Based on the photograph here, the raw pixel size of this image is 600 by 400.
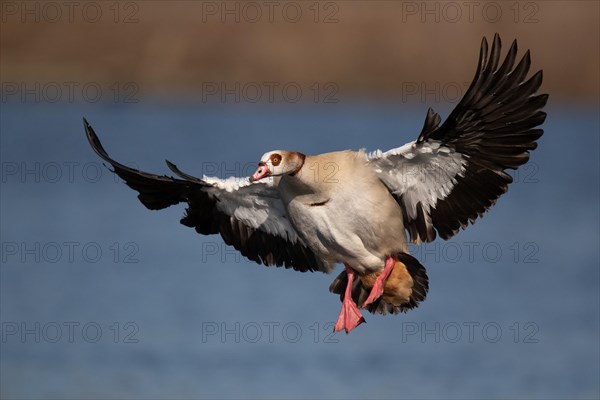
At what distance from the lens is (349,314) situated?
257 inches

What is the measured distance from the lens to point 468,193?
620cm

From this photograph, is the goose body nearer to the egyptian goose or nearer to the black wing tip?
the egyptian goose

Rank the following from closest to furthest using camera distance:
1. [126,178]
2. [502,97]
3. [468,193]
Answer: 1. [502,97]
2. [468,193]
3. [126,178]

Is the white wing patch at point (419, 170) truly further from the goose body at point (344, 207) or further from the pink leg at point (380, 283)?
the pink leg at point (380, 283)

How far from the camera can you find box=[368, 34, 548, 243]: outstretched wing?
5773 mm

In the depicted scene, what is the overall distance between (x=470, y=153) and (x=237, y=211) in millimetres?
1631

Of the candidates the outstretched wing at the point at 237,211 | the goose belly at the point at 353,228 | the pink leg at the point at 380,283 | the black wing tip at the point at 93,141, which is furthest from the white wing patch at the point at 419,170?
the black wing tip at the point at 93,141

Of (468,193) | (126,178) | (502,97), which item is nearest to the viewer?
(502,97)

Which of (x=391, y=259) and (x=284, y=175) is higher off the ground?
(x=284, y=175)

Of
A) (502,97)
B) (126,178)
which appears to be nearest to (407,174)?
(502,97)

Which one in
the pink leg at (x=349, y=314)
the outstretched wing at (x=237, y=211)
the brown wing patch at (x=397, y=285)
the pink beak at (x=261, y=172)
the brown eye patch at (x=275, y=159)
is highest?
the brown eye patch at (x=275, y=159)

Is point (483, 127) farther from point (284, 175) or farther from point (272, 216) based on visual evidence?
point (272, 216)

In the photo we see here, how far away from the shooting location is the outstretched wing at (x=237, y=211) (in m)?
6.72

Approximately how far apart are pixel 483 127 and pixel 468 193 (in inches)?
17.7
